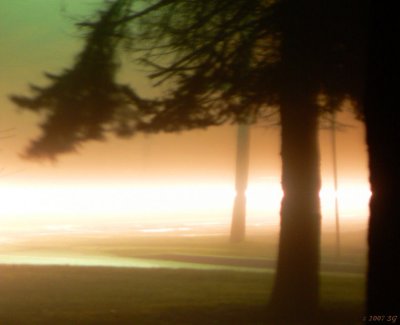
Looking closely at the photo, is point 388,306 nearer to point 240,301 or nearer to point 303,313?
point 303,313

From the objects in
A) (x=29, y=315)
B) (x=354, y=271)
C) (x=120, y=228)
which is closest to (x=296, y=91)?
(x=29, y=315)

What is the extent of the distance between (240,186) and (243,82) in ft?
96.9

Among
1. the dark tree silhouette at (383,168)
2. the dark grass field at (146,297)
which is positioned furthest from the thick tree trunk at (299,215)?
the dark tree silhouette at (383,168)

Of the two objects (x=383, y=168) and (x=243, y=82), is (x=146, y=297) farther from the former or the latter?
(x=383, y=168)

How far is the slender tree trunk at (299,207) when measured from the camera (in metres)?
10.9

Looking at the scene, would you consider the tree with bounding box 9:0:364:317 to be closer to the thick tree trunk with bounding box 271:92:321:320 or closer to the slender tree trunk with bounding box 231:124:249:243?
the thick tree trunk with bounding box 271:92:321:320

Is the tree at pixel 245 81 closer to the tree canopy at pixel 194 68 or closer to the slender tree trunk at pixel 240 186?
the tree canopy at pixel 194 68

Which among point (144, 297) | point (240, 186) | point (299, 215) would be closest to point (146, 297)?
Answer: point (144, 297)

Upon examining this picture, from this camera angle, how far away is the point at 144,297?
13.0m

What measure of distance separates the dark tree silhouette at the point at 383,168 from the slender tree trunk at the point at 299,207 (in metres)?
2.98

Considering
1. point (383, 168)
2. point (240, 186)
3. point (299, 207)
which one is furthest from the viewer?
point (240, 186)

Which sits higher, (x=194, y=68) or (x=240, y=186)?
(x=240, y=186)

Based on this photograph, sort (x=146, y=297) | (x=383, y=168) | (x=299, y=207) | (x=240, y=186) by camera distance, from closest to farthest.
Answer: (x=383, y=168), (x=299, y=207), (x=146, y=297), (x=240, y=186)

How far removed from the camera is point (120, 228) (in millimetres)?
53312
